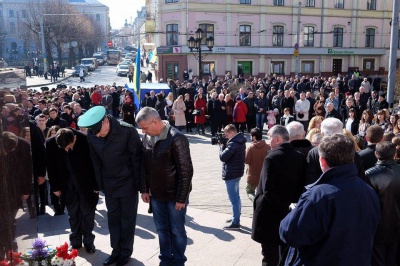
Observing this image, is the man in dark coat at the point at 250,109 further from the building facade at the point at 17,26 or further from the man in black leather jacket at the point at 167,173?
the building facade at the point at 17,26

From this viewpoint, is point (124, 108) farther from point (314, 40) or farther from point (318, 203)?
point (314, 40)

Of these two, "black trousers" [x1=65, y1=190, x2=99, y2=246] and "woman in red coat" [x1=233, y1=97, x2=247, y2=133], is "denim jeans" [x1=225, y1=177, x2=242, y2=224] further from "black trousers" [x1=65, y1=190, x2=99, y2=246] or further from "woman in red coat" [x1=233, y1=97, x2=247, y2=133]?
"woman in red coat" [x1=233, y1=97, x2=247, y2=133]

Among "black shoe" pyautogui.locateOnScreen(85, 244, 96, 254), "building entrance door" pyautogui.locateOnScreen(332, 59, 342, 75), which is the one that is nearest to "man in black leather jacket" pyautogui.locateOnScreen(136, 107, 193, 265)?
"black shoe" pyautogui.locateOnScreen(85, 244, 96, 254)

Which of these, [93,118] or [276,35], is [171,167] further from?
[276,35]

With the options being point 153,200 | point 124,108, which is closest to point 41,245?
point 153,200

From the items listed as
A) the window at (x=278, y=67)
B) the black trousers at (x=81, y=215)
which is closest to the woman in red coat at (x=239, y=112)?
the black trousers at (x=81, y=215)

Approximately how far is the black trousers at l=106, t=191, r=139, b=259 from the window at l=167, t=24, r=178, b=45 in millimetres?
33304

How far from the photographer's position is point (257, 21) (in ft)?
127

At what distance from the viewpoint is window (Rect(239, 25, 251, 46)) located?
38.5m

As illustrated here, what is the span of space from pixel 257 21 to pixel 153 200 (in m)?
35.9

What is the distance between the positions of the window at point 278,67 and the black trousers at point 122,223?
35747 millimetres

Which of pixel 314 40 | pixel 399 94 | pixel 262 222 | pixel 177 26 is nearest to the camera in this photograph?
pixel 262 222

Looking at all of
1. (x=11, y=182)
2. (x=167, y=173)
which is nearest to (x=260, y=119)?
(x=167, y=173)

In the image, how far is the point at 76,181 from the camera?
554 centimetres
